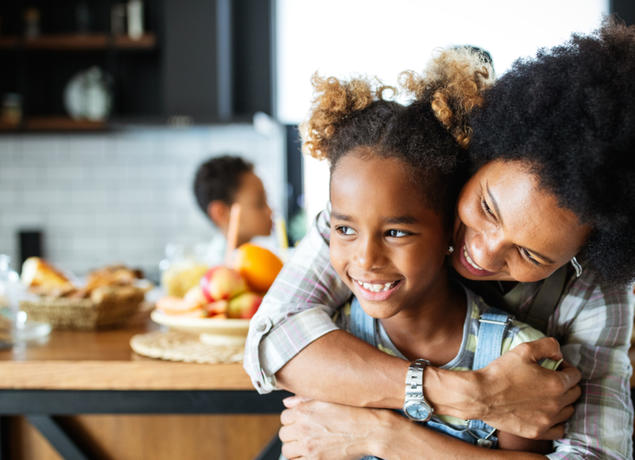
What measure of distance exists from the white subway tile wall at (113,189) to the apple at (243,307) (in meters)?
3.02

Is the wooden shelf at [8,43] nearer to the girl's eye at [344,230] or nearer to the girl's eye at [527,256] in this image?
the girl's eye at [344,230]

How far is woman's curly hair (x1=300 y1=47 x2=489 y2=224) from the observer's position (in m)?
1.01

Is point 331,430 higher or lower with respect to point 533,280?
lower

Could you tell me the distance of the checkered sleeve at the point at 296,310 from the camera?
3.49 feet

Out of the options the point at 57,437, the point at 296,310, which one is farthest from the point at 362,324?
the point at 57,437

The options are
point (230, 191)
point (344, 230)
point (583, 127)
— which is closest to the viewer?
point (583, 127)

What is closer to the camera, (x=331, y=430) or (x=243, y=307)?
(x=331, y=430)

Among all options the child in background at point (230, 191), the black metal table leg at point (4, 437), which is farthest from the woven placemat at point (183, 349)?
the child in background at point (230, 191)

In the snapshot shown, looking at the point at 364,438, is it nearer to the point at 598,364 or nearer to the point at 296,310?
the point at 296,310

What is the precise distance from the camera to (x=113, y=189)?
4.46m

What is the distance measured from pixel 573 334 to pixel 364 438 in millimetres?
397

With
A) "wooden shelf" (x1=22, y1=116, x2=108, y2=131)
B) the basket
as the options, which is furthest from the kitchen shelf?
the basket

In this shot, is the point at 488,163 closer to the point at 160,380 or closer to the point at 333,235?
the point at 333,235

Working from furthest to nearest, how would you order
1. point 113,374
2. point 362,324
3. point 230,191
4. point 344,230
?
1. point 230,191
2. point 113,374
3. point 362,324
4. point 344,230
